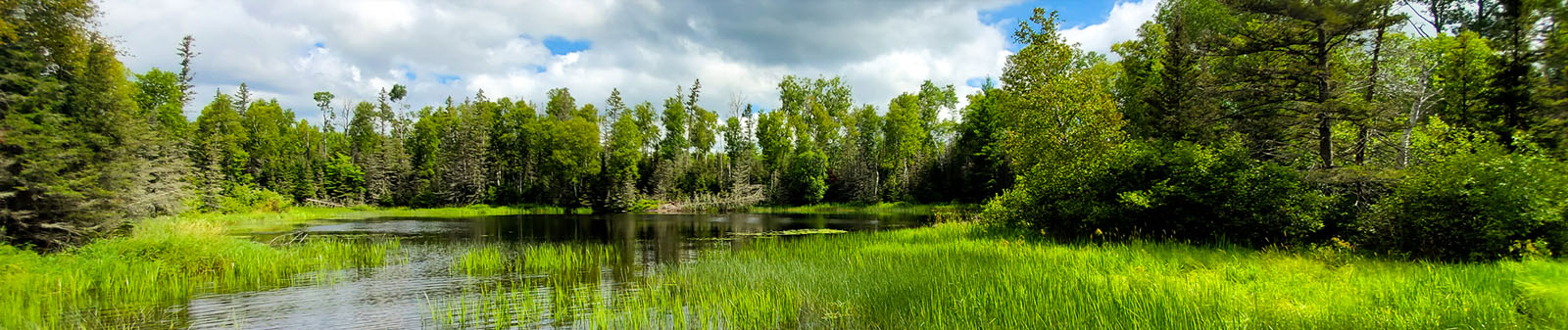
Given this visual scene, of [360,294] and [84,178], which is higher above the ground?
[84,178]

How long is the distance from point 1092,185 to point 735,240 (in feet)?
39.2

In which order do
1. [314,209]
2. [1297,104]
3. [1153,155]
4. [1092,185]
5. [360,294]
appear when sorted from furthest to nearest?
[314,209] < [1092,185] < [1153,155] < [1297,104] < [360,294]

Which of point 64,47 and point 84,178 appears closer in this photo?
point 84,178

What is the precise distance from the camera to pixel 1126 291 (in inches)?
284

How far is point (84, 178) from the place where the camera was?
1391 cm

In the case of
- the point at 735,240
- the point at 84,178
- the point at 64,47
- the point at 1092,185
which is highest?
the point at 64,47

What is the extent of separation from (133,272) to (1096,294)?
16.8m

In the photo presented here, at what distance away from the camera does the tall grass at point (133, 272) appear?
8.96m

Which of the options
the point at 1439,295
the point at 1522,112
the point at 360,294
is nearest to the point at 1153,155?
the point at 1439,295

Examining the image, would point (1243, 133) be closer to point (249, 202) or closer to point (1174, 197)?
point (1174, 197)

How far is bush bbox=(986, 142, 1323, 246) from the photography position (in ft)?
40.4

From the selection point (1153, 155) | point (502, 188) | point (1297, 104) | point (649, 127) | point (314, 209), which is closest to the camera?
point (1297, 104)

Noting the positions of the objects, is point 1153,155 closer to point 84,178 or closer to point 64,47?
point 84,178

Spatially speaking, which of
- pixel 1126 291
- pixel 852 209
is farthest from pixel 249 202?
pixel 1126 291
